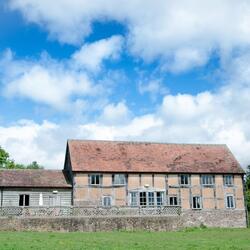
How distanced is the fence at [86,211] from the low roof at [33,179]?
5.69 meters

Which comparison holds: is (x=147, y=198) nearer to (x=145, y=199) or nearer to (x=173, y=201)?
(x=145, y=199)

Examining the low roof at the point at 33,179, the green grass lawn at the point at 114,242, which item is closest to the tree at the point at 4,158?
the low roof at the point at 33,179

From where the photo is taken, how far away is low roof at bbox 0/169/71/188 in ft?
127

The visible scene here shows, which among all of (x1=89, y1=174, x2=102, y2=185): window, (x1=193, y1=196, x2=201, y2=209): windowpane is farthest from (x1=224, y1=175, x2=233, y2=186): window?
(x1=89, y1=174, x2=102, y2=185): window

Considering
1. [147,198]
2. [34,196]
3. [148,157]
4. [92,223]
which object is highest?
[148,157]

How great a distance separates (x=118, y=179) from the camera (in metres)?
40.4

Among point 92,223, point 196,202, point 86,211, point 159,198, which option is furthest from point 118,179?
point 92,223

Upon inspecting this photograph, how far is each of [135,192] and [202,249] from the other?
23002mm

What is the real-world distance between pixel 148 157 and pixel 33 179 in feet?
38.0

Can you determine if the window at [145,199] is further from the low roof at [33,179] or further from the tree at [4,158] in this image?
the tree at [4,158]

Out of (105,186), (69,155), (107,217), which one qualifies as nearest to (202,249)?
(107,217)

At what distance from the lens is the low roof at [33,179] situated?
3856 centimetres

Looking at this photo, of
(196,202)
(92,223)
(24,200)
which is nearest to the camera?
(92,223)

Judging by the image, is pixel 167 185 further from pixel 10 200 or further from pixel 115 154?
pixel 10 200
